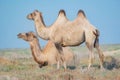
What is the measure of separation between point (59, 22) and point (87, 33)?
66.3 inches

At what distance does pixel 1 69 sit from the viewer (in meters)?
18.4

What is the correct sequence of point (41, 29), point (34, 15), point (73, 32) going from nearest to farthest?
point (73, 32) → point (41, 29) → point (34, 15)

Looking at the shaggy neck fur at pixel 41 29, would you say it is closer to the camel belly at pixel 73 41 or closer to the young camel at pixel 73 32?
the young camel at pixel 73 32

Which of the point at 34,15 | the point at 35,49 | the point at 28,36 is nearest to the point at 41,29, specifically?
the point at 34,15

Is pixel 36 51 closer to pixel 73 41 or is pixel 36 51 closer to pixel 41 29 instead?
pixel 41 29

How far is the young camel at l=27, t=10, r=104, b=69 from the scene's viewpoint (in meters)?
18.0

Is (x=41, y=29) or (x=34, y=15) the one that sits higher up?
(x=34, y=15)

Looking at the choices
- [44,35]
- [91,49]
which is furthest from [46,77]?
[44,35]

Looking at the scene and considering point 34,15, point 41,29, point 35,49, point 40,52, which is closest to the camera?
point 41,29

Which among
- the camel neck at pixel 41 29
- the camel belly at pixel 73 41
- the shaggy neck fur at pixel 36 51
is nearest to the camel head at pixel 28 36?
the shaggy neck fur at pixel 36 51

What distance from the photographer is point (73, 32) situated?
1847 centimetres

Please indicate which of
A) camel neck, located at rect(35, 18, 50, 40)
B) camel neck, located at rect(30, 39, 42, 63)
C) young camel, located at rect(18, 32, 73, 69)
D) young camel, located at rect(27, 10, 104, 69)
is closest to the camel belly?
young camel, located at rect(27, 10, 104, 69)

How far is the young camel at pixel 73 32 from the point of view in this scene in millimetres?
18031

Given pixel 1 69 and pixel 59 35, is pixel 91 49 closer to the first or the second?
pixel 59 35
